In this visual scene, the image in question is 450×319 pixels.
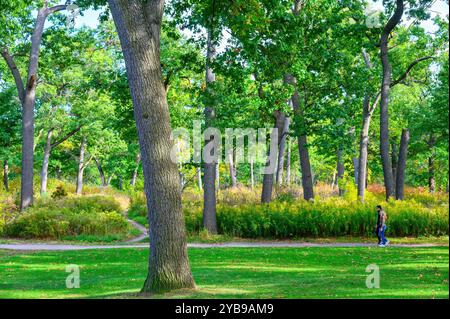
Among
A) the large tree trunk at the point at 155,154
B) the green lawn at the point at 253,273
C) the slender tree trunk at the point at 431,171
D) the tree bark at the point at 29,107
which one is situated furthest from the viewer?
the slender tree trunk at the point at 431,171

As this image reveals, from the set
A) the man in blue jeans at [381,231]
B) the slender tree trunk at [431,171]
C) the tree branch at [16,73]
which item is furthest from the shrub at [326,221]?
the slender tree trunk at [431,171]

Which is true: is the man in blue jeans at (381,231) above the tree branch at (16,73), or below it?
below

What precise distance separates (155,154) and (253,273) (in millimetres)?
4350

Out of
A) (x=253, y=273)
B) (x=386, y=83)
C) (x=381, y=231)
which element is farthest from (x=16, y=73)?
(x=253, y=273)

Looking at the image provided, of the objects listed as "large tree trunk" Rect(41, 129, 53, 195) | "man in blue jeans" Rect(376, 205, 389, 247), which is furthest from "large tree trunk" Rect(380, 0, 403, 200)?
"large tree trunk" Rect(41, 129, 53, 195)

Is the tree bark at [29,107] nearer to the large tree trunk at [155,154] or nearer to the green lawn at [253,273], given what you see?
the green lawn at [253,273]

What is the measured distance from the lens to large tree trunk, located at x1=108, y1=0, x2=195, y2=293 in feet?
34.2

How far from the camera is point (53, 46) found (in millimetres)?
30125

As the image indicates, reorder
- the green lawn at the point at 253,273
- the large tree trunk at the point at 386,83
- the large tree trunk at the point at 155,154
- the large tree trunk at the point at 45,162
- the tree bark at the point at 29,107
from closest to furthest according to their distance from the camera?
the green lawn at the point at 253,273 → the large tree trunk at the point at 155,154 → the large tree trunk at the point at 386,83 → the tree bark at the point at 29,107 → the large tree trunk at the point at 45,162

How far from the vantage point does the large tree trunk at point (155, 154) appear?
10.4 m

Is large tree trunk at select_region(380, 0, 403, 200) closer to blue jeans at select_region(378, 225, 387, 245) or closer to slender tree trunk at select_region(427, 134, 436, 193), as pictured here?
blue jeans at select_region(378, 225, 387, 245)

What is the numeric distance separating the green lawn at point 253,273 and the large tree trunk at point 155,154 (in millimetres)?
492

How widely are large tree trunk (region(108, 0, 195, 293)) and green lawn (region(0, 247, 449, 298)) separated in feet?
1.61

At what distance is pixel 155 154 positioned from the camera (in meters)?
10.5
